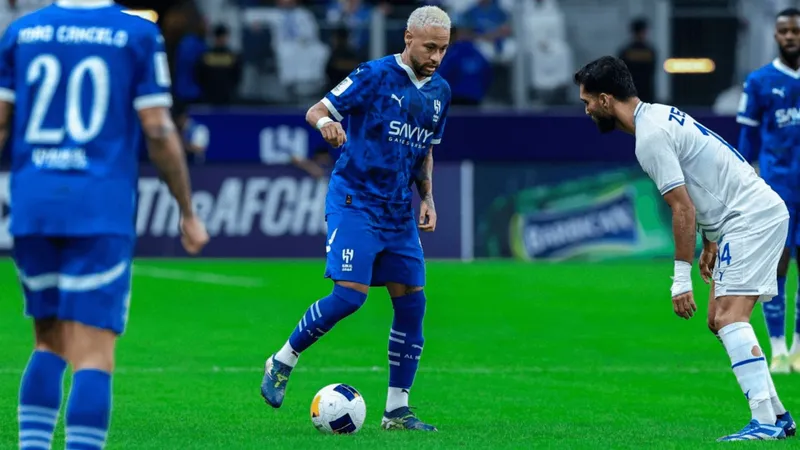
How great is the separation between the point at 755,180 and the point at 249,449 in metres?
2.90

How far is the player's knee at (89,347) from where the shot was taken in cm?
570

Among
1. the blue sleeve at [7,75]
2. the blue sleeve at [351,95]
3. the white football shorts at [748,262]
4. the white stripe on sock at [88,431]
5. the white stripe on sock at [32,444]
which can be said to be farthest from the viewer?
the blue sleeve at [351,95]

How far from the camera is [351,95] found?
27.4 feet

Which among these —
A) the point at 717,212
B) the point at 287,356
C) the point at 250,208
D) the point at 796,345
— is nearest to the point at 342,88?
the point at 287,356

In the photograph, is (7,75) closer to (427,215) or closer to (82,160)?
(82,160)

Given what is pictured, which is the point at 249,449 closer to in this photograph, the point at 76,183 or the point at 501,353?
the point at 76,183

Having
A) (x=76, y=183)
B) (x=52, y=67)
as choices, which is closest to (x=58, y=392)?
(x=76, y=183)

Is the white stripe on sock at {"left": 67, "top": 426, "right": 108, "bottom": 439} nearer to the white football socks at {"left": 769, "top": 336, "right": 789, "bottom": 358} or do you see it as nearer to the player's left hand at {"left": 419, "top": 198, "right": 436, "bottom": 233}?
the player's left hand at {"left": 419, "top": 198, "right": 436, "bottom": 233}

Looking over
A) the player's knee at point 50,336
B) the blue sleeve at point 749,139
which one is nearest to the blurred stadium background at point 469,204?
the blue sleeve at point 749,139

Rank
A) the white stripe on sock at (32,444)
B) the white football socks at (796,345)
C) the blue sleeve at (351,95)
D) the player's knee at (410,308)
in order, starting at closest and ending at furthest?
the white stripe on sock at (32,444) < the blue sleeve at (351,95) < the player's knee at (410,308) < the white football socks at (796,345)

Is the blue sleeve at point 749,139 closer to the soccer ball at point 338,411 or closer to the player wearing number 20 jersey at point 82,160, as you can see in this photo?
the soccer ball at point 338,411

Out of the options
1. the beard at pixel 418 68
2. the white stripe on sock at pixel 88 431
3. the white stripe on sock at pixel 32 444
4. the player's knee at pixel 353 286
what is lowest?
the player's knee at pixel 353 286

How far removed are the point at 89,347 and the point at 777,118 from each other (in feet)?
22.5

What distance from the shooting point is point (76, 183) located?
5637 mm
